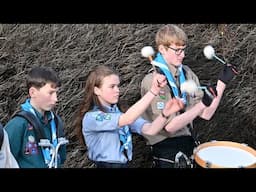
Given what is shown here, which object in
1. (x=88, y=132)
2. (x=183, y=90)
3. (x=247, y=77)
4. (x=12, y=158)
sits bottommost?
(x=12, y=158)

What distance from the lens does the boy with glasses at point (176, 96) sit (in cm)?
288

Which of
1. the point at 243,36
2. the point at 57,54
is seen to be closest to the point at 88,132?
the point at 57,54

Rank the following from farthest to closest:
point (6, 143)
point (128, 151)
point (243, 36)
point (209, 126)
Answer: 1. point (243, 36)
2. point (209, 126)
3. point (128, 151)
4. point (6, 143)

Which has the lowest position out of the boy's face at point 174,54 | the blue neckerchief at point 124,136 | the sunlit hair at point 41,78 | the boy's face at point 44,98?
the blue neckerchief at point 124,136

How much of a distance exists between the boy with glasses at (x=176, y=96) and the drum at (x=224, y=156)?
138 mm

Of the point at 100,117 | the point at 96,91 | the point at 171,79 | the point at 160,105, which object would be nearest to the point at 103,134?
the point at 100,117

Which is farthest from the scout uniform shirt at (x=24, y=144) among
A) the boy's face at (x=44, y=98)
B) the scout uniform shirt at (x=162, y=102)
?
the scout uniform shirt at (x=162, y=102)

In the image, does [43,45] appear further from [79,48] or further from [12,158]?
[12,158]

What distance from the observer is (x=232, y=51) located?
13.3 ft

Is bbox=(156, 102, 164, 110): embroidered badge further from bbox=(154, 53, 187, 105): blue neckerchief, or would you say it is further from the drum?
the drum

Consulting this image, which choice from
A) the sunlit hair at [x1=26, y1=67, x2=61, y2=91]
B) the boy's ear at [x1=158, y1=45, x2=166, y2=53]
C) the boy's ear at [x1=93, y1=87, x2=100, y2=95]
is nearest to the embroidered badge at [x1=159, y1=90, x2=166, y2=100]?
the boy's ear at [x1=158, y1=45, x2=166, y2=53]

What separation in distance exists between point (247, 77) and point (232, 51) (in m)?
0.23

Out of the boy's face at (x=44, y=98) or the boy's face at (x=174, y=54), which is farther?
the boy's face at (x=174, y=54)

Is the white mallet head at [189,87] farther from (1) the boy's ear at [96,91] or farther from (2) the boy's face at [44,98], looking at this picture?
(2) the boy's face at [44,98]
